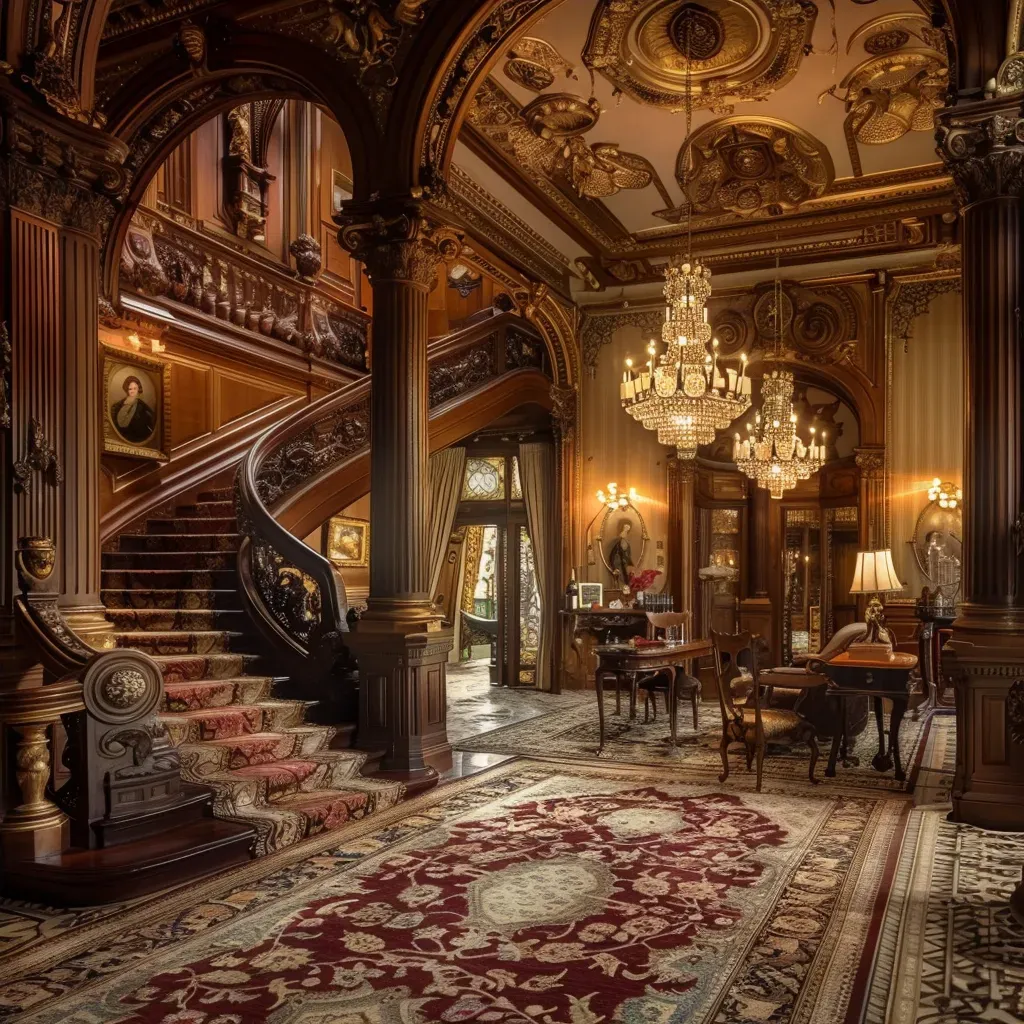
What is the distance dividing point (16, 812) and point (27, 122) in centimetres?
339

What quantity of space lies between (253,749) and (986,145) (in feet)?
18.0

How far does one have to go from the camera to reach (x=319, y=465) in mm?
8773

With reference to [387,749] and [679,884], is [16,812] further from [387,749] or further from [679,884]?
[679,884]

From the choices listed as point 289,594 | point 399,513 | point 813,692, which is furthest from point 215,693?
point 813,692

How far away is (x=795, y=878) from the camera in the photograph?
4.49 metres

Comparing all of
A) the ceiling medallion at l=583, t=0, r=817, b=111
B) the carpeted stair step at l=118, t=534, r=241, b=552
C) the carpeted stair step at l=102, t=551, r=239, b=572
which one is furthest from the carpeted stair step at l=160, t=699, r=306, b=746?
the ceiling medallion at l=583, t=0, r=817, b=111

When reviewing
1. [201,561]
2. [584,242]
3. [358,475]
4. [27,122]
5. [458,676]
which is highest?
[584,242]

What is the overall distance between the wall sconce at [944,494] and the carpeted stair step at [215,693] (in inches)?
317

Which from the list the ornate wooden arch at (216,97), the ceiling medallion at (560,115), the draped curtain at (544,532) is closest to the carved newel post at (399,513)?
the ornate wooden arch at (216,97)

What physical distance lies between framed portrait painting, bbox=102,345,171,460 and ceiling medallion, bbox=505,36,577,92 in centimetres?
410

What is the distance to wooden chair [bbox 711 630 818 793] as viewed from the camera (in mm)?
6379

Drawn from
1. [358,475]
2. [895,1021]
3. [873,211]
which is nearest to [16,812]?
[895,1021]

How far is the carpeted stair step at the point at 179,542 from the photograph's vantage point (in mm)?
7688

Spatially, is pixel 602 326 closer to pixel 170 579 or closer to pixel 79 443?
pixel 170 579
